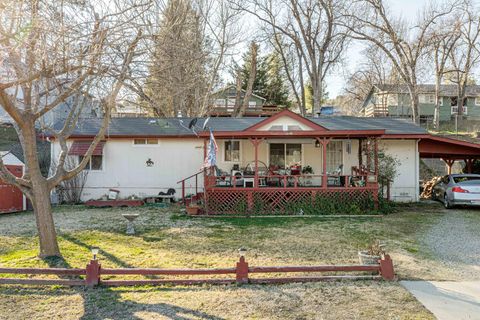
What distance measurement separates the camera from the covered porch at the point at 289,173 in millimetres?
→ 12023

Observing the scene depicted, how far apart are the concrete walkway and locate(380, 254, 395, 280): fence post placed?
176mm

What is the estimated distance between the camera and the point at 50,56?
18.1ft

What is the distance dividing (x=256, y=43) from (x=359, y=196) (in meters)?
19.4

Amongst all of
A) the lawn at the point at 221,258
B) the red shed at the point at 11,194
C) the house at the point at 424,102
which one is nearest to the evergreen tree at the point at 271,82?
the house at the point at 424,102

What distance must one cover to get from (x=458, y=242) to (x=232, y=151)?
348 inches

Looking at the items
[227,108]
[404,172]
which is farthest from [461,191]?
[227,108]

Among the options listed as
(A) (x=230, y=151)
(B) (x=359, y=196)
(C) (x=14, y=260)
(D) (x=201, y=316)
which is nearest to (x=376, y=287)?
(D) (x=201, y=316)

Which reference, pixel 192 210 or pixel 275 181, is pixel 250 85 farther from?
pixel 192 210

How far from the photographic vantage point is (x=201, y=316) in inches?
169

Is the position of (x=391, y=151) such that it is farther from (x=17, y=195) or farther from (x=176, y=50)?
(x=17, y=195)

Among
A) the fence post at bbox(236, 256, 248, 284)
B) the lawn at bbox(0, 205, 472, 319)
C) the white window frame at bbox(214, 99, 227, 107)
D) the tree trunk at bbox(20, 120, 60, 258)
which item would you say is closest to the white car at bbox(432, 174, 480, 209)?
the lawn at bbox(0, 205, 472, 319)

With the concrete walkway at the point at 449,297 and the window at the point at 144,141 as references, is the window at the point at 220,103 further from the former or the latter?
the concrete walkway at the point at 449,297

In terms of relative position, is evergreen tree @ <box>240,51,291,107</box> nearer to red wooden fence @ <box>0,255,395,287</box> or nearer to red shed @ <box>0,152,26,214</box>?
red shed @ <box>0,152,26,214</box>

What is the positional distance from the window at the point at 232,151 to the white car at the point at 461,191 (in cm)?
802
